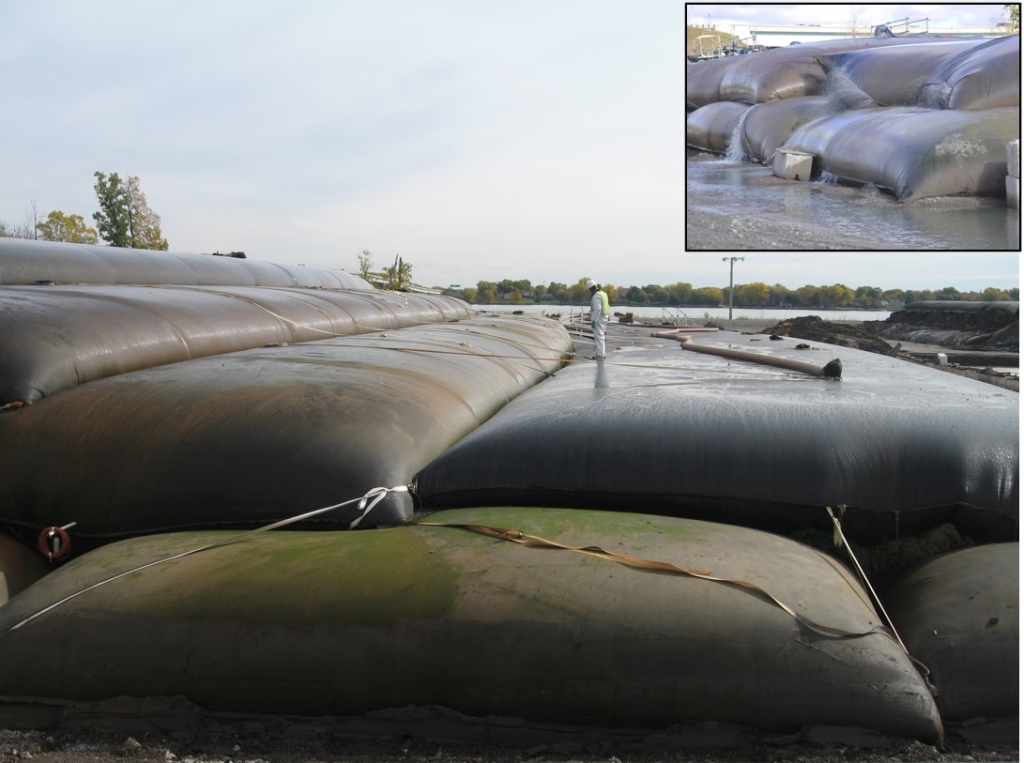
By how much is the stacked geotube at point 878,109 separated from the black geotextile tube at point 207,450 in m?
2.62

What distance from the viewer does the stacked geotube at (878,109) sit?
3.62 metres

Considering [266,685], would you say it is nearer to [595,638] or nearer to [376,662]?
[376,662]

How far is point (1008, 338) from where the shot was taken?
11547 mm

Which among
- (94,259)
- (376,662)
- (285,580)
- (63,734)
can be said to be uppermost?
(94,259)

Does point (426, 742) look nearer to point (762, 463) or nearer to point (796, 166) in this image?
point (762, 463)

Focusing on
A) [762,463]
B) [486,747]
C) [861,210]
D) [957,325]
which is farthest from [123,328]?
[957,325]

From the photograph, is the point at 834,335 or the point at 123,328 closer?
the point at 123,328

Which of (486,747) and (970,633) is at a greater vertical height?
(970,633)

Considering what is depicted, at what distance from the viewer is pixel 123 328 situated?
4023 mm

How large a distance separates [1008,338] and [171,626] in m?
12.7

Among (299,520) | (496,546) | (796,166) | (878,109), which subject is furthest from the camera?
(878,109)

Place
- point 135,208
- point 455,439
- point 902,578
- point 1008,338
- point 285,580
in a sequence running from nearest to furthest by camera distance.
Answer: point 285,580 < point 902,578 < point 455,439 < point 1008,338 < point 135,208

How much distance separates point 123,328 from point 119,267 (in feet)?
11.8

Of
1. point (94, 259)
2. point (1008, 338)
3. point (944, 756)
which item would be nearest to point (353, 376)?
point (944, 756)
